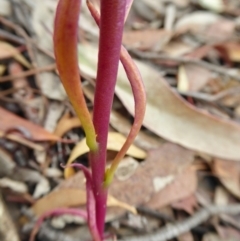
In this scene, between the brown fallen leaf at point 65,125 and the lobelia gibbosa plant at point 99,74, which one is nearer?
the lobelia gibbosa plant at point 99,74

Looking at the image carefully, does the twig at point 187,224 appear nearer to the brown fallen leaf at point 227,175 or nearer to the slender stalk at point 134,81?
the brown fallen leaf at point 227,175

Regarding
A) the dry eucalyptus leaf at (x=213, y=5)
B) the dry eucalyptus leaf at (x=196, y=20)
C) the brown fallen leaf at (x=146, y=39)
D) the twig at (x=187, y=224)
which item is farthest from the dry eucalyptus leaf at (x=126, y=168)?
the dry eucalyptus leaf at (x=213, y=5)

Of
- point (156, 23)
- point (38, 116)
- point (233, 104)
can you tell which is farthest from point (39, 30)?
point (233, 104)

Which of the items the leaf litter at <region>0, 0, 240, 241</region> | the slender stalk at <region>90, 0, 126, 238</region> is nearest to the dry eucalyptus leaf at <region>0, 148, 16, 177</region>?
the leaf litter at <region>0, 0, 240, 241</region>

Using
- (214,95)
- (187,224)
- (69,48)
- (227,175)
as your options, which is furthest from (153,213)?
(69,48)

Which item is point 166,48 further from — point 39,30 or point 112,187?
point 112,187

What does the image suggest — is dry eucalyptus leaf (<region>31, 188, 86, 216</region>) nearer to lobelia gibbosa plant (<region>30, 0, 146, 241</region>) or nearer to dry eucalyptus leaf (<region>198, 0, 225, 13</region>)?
lobelia gibbosa plant (<region>30, 0, 146, 241</region>)

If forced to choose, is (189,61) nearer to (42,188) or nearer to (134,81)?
(42,188)

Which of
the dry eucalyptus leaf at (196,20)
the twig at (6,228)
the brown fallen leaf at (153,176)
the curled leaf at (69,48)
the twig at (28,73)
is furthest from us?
the dry eucalyptus leaf at (196,20)
